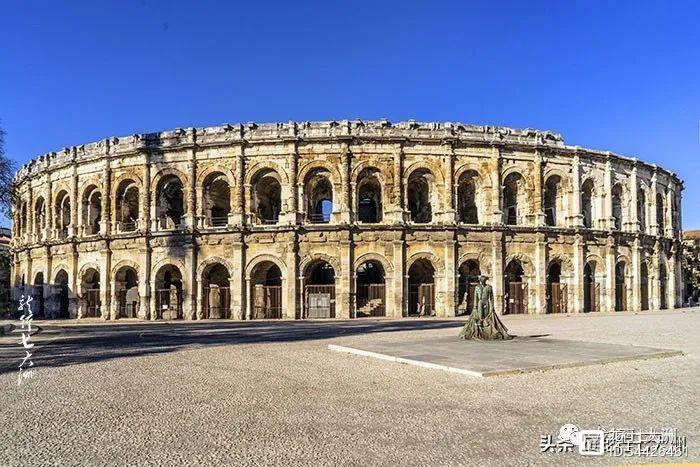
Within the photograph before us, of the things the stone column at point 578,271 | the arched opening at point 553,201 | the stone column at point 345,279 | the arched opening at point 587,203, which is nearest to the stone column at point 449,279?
the stone column at point 345,279

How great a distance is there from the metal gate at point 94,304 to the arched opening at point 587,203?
87.1ft

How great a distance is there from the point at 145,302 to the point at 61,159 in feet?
33.8

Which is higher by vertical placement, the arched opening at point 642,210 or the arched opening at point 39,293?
the arched opening at point 642,210

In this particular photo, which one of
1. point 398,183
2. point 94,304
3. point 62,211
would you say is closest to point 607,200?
point 398,183

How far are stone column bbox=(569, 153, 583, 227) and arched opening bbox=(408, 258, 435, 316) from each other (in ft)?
26.5

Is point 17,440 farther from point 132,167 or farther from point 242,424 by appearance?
point 132,167

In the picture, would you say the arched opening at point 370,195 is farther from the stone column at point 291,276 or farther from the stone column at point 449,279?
the stone column at point 449,279

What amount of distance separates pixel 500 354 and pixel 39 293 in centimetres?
2875

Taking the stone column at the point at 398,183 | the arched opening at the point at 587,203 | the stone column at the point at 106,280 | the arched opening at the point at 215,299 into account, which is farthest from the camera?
the arched opening at the point at 587,203

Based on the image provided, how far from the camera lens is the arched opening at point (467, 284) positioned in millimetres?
25438

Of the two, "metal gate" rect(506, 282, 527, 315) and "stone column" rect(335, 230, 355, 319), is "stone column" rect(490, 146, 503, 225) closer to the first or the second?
"metal gate" rect(506, 282, 527, 315)

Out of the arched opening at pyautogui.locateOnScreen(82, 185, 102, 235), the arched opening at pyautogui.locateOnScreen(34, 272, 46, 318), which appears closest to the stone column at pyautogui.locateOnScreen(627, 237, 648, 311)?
the arched opening at pyautogui.locateOnScreen(82, 185, 102, 235)

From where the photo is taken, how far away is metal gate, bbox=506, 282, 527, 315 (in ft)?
83.8

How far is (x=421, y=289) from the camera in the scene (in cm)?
2522
